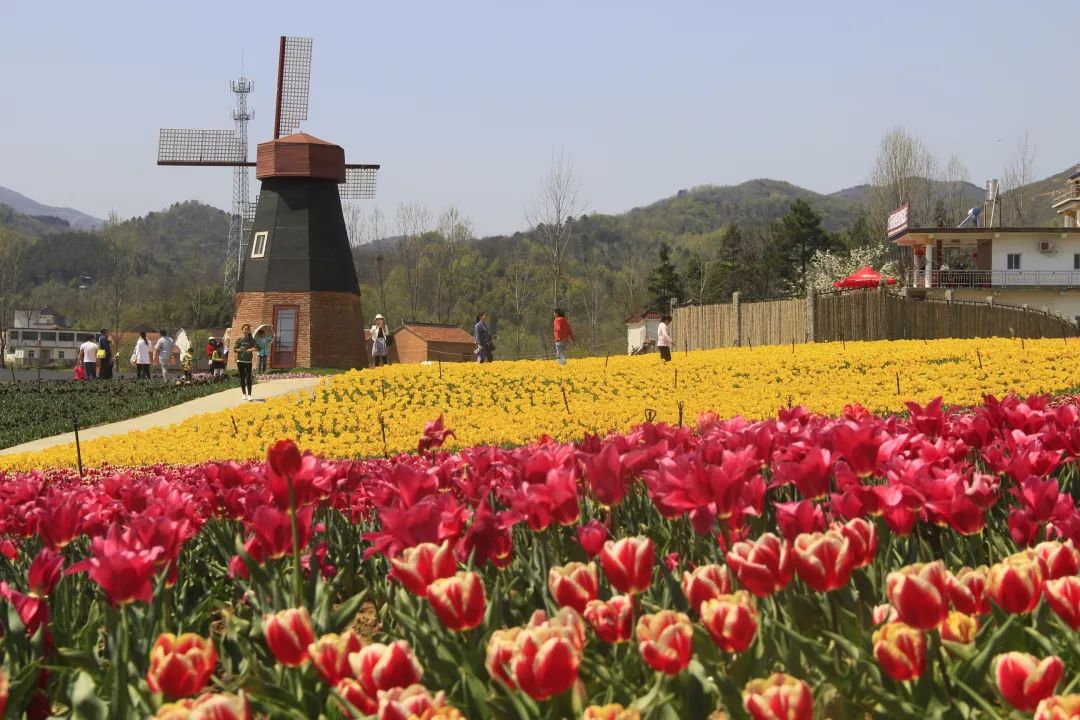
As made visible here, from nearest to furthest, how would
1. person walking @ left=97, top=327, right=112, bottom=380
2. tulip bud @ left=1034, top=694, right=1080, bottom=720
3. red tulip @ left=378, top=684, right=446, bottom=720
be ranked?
tulip bud @ left=1034, top=694, right=1080, bottom=720 → red tulip @ left=378, top=684, right=446, bottom=720 → person walking @ left=97, top=327, right=112, bottom=380

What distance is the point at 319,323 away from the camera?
1576 inches

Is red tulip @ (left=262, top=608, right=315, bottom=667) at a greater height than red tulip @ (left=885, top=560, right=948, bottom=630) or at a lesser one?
lesser

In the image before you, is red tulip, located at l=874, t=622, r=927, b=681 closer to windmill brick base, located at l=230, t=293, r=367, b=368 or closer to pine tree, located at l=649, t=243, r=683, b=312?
windmill brick base, located at l=230, t=293, r=367, b=368

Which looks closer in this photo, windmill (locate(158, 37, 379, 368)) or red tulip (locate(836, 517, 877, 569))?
red tulip (locate(836, 517, 877, 569))

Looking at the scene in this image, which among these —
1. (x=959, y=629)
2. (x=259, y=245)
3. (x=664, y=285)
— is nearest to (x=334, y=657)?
(x=959, y=629)

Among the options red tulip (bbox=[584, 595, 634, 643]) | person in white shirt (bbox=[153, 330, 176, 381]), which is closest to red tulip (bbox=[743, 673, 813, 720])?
red tulip (bbox=[584, 595, 634, 643])

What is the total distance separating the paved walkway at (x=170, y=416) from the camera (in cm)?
2106

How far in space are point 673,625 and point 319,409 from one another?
19.1m

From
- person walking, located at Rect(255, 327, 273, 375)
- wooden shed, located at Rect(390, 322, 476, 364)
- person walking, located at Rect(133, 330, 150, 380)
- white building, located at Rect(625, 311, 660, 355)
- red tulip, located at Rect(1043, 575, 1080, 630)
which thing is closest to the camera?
red tulip, located at Rect(1043, 575, 1080, 630)

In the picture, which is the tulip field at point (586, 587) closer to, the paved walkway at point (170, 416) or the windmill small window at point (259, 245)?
the paved walkway at point (170, 416)

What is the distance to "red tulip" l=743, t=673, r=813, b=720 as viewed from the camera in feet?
6.51

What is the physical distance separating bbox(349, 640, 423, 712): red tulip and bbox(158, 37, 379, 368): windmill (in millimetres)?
38181

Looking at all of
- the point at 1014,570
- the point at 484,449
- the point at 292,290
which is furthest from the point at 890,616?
the point at 292,290

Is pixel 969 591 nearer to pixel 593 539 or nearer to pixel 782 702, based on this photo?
pixel 782 702
